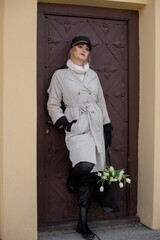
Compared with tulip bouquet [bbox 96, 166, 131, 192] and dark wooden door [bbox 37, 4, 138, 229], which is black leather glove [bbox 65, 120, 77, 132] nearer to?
dark wooden door [bbox 37, 4, 138, 229]

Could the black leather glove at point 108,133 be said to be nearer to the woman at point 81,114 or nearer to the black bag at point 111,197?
the woman at point 81,114

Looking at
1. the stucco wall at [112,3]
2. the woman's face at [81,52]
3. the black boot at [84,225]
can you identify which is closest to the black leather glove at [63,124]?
the woman's face at [81,52]

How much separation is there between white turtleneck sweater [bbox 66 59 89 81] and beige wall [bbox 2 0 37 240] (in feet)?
1.47

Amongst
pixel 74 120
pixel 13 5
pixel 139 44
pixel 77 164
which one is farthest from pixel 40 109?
pixel 139 44

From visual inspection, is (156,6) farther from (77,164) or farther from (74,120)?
(77,164)

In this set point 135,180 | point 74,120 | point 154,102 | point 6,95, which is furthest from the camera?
point 135,180

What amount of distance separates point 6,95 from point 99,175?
1.35 meters

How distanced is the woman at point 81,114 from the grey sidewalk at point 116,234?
17 centimetres

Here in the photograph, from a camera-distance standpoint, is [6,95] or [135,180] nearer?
[6,95]

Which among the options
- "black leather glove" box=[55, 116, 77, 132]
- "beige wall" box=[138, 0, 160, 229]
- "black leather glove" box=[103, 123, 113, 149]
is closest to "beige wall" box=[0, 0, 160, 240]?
"black leather glove" box=[55, 116, 77, 132]

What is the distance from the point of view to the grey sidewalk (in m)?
4.32

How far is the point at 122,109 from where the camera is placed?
4773 millimetres

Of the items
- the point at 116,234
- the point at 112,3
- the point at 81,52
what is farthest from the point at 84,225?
the point at 112,3

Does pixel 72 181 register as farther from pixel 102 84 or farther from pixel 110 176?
pixel 102 84
